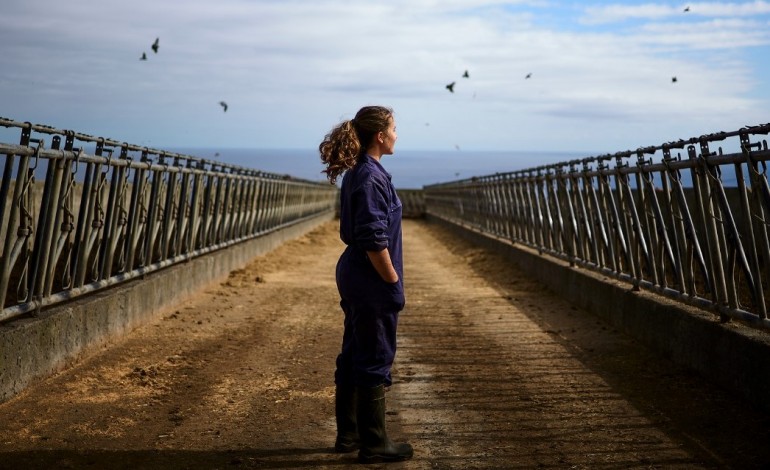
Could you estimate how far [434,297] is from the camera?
12.9 metres

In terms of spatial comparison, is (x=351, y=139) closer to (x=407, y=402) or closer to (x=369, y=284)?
(x=369, y=284)

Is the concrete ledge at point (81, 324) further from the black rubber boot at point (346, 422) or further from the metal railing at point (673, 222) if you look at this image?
the metal railing at point (673, 222)

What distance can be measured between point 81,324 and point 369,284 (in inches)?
139

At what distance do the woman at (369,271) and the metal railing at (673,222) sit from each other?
2.51 meters

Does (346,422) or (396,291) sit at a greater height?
(396,291)

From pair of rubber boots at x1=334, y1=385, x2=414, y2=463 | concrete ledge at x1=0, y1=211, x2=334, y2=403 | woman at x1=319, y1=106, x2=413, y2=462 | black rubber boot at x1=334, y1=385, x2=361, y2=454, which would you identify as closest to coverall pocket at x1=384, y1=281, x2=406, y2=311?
woman at x1=319, y1=106, x2=413, y2=462

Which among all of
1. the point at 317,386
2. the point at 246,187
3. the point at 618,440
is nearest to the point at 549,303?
the point at 317,386

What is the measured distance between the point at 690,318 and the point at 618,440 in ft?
7.68

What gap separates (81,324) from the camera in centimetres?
786

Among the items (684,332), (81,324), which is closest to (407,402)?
(684,332)

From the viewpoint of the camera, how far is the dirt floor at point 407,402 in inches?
206

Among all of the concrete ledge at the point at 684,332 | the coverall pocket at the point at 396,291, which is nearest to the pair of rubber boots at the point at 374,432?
the coverall pocket at the point at 396,291

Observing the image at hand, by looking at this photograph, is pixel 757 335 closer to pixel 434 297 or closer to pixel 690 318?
pixel 690 318

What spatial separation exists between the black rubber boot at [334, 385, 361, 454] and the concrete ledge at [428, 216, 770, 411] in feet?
8.14
